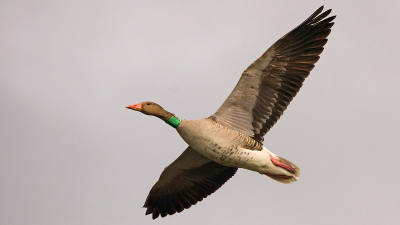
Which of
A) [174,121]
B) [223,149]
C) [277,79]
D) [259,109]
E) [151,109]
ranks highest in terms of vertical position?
[277,79]

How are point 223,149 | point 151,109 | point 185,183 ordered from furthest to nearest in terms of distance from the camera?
point 185,183
point 151,109
point 223,149

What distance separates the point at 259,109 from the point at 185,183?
2943mm

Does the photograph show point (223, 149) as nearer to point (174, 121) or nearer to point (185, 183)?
point (174, 121)

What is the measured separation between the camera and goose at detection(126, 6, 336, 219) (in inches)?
653

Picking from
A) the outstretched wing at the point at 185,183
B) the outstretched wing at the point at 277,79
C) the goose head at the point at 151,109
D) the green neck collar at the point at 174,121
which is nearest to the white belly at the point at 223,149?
the green neck collar at the point at 174,121

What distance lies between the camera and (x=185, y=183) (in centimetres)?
1883

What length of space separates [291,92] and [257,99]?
805mm

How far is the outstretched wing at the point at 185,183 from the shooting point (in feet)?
60.6

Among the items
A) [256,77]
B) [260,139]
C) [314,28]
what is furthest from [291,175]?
[314,28]

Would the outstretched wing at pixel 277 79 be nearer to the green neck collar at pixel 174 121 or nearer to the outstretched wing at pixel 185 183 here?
the green neck collar at pixel 174 121

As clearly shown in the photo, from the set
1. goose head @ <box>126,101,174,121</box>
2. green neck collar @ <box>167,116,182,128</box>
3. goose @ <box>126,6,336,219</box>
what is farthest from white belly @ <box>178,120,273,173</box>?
goose head @ <box>126,101,174,121</box>

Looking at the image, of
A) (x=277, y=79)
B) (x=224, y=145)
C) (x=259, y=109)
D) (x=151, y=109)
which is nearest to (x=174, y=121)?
(x=151, y=109)

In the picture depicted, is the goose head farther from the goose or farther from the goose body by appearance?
the goose body

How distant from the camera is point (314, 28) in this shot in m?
17.3
